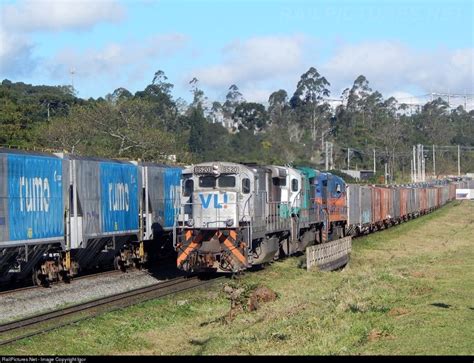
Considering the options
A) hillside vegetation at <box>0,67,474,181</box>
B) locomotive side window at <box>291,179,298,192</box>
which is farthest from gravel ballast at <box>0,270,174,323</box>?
hillside vegetation at <box>0,67,474,181</box>

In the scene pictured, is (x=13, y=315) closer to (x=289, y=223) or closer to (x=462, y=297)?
(x=462, y=297)

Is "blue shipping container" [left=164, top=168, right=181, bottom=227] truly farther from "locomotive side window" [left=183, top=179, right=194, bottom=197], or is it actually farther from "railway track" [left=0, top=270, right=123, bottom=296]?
"locomotive side window" [left=183, top=179, right=194, bottom=197]

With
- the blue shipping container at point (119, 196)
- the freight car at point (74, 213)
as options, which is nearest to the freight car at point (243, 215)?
the freight car at point (74, 213)

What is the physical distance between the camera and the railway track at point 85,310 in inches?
636

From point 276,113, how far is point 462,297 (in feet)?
414

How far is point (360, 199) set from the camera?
47.0 m

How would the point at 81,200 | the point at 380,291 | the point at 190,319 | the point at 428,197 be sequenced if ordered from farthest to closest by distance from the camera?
the point at 428,197
the point at 81,200
the point at 380,291
the point at 190,319

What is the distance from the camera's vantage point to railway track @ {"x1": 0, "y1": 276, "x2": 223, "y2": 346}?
636 inches

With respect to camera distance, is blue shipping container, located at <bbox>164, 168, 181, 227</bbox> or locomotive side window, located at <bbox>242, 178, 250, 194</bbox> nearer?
locomotive side window, located at <bbox>242, 178, 250, 194</bbox>

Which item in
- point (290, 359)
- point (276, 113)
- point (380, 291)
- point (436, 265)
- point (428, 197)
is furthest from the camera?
point (276, 113)

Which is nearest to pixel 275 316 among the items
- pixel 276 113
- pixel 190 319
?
pixel 190 319

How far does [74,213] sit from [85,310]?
576 centimetres

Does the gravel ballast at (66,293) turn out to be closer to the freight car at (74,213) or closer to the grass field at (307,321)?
the freight car at (74,213)

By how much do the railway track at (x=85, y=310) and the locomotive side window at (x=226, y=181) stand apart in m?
3.18
